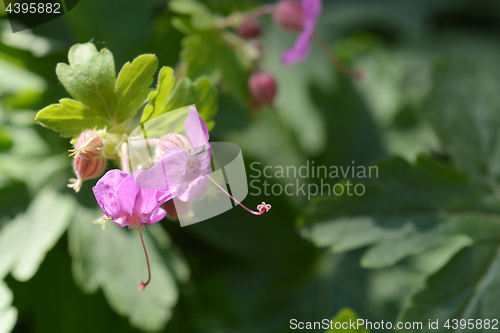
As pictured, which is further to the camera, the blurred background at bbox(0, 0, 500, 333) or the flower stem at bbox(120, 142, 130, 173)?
the blurred background at bbox(0, 0, 500, 333)

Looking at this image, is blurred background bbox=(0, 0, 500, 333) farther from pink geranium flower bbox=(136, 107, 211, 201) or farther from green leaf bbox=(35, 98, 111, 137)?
pink geranium flower bbox=(136, 107, 211, 201)

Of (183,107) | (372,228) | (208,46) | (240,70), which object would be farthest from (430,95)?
(183,107)

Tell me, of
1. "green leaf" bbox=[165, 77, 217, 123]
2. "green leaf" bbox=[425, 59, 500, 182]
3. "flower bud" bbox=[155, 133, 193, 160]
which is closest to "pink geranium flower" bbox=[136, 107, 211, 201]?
"flower bud" bbox=[155, 133, 193, 160]

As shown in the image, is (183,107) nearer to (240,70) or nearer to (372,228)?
(240,70)

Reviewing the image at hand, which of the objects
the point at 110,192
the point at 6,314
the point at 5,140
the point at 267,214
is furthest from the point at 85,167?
the point at 267,214

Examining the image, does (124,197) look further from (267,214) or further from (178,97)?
(267,214)

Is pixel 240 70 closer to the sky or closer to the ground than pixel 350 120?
closer to the sky

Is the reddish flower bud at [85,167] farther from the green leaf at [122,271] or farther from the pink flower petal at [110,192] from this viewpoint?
the green leaf at [122,271]
